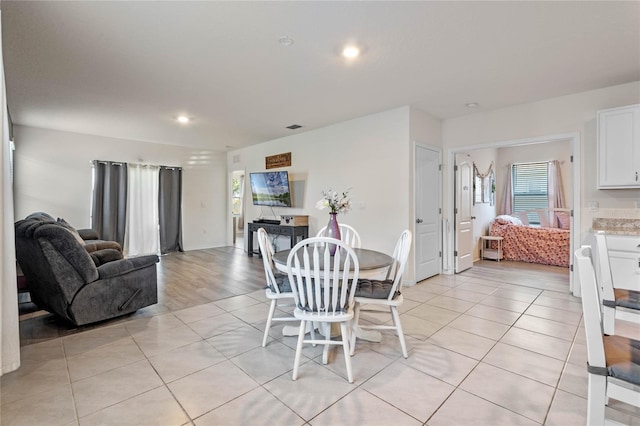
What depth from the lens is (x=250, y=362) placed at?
87.4 inches

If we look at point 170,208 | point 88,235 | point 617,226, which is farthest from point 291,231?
point 617,226

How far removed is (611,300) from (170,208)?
7311 mm

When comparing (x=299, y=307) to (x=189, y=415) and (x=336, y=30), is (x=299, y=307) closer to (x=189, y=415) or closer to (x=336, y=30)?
(x=189, y=415)

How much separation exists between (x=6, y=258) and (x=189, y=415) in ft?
5.29

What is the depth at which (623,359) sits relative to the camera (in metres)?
1.32

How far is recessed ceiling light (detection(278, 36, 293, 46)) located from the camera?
2436 millimetres

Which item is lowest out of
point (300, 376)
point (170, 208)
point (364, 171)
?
point (300, 376)

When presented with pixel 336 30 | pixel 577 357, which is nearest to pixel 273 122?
pixel 336 30

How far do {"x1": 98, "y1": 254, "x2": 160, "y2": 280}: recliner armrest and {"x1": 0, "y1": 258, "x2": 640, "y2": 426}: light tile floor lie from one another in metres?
0.50

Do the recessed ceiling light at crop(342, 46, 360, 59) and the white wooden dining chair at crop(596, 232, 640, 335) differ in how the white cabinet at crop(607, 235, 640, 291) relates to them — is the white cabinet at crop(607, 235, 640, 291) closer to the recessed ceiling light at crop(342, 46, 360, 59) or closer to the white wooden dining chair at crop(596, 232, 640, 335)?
the white wooden dining chair at crop(596, 232, 640, 335)

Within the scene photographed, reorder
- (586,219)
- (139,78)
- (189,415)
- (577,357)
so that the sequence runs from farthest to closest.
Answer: (586,219)
(139,78)
(577,357)
(189,415)

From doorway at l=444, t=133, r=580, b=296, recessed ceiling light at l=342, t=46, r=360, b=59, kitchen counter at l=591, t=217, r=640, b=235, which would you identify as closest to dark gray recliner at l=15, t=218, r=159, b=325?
recessed ceiling light at l=342, t=46, r=360, b=59

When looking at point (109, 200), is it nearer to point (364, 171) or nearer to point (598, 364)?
point (364, 171)

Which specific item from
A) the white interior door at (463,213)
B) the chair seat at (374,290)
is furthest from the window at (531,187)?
the chair seat at (374,290)
